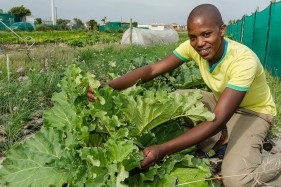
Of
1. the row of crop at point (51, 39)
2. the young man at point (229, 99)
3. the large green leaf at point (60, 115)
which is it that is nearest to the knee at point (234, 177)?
the young man at point (229, 99)

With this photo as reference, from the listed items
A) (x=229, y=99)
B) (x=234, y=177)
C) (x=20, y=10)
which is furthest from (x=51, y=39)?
(x=20, y=10)

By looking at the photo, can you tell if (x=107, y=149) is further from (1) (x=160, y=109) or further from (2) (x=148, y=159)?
(1) (x=160, y=109)

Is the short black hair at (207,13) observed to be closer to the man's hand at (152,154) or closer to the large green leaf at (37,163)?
the man's hand at (152,154)

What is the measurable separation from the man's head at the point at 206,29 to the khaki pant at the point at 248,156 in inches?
28.8

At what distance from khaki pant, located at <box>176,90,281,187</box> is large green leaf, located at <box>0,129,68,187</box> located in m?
1.21

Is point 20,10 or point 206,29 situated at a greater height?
point 20,10

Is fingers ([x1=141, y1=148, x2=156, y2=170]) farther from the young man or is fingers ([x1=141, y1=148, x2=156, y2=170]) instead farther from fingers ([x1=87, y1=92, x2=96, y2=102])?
fingers ([x1=87, y1=92, x2=96, y2=102])

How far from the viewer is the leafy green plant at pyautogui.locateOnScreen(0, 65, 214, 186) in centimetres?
214

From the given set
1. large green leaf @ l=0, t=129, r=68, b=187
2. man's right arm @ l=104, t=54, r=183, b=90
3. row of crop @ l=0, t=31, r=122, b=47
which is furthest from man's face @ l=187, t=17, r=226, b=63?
row of crop @ l=0, t=31, r=122, b=47

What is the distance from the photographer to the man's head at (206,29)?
2441mm

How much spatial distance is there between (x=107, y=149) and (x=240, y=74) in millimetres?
1038

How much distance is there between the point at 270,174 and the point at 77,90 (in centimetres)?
161

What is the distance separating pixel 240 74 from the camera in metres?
2.40

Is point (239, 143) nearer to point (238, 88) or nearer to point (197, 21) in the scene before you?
point (238, 88)
